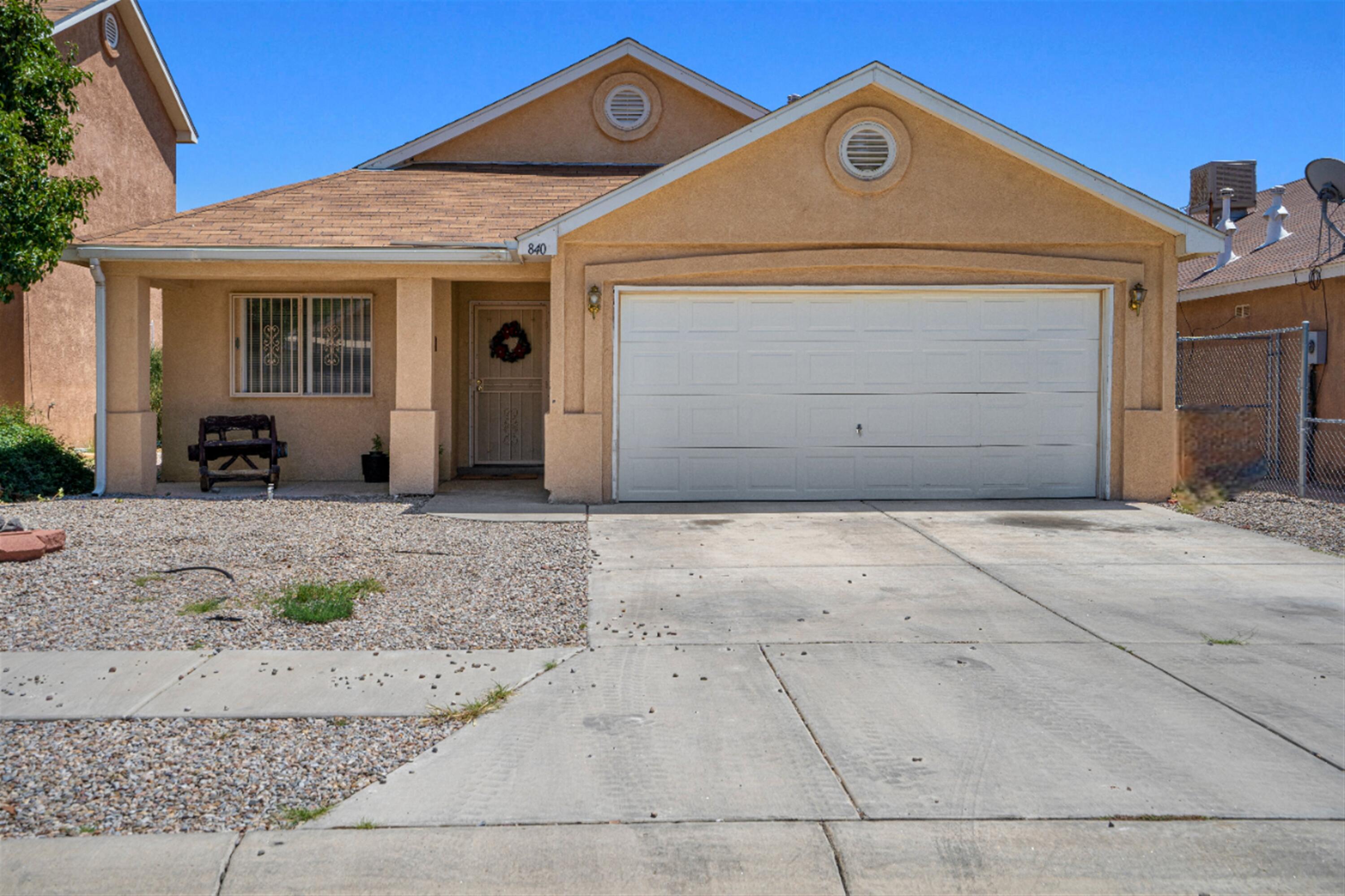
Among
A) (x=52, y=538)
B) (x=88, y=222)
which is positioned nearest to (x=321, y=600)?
(x=52, y=538)

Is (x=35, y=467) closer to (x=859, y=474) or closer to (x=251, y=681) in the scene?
(x=251, y=681)

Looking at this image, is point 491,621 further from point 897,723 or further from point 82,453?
point 82,453

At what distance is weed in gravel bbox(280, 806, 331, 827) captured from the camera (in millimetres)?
3854

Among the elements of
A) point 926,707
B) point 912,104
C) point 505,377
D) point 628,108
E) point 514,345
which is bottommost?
point 926,707

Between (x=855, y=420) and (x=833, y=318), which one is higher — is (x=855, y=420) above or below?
below

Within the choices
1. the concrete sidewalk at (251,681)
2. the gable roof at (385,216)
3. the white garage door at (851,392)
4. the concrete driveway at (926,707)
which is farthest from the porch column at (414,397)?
the concrete sidewalk at (251,681)

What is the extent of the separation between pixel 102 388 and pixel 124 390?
0.76ft

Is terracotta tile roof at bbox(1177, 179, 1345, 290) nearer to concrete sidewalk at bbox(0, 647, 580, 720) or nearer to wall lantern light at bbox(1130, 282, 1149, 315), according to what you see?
wall lantern light at bbox(1130, 282, 1149, 315)

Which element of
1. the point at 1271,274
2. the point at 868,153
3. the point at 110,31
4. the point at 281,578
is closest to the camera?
the point at 281,578

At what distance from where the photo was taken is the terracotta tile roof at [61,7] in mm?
16297

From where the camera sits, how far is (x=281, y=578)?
25.6 feet

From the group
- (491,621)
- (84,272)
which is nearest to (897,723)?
(491,621)

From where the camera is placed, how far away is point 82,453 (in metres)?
16.8

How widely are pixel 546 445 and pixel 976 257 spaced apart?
5.18 m
